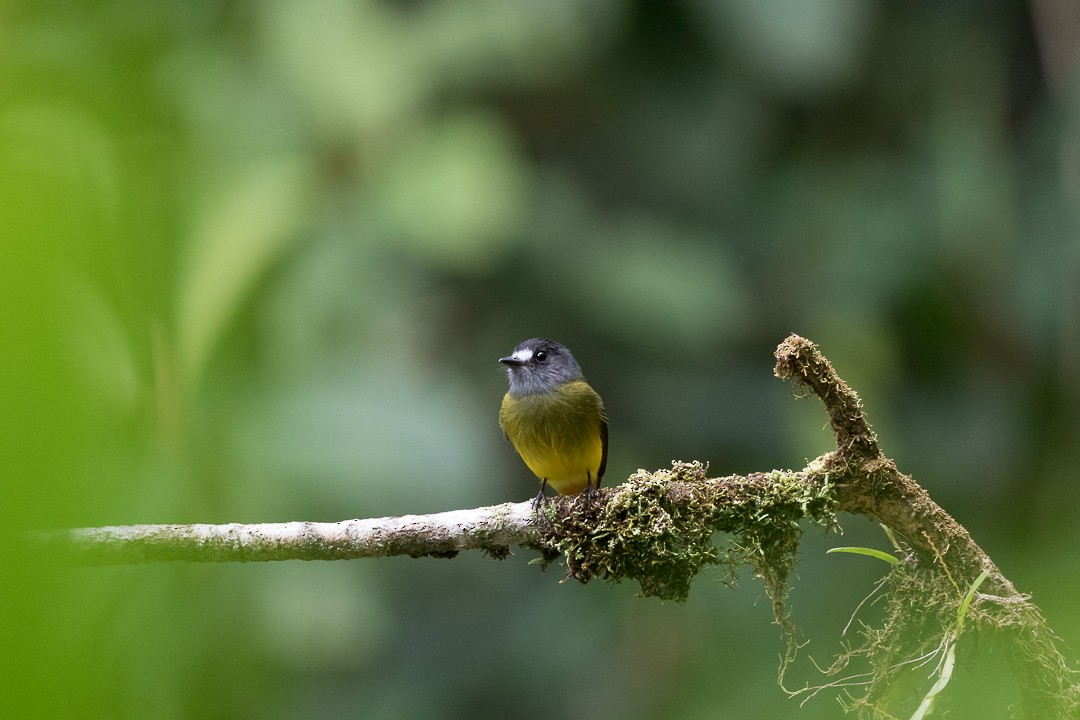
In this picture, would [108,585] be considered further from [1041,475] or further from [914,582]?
[1041,475]

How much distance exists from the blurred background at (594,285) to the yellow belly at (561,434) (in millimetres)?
553

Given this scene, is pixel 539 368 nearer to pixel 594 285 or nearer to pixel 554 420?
pixel 554 420

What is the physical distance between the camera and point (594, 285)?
5.48 meters

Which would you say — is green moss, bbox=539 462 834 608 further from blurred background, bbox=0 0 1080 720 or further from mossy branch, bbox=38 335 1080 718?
blurred background, bbox=0 0 1080 720

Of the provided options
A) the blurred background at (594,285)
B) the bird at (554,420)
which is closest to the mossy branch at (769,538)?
the bird at (554,420)

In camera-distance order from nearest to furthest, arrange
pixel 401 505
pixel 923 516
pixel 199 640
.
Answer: pixel 923 516 < pixel 199 640 < pixel 401 505

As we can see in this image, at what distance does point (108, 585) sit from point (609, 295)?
4.98m

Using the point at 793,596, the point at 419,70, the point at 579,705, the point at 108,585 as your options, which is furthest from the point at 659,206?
the point at 108,585

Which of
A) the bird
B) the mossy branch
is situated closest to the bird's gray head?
the bird

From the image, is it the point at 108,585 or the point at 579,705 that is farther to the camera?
the point at 579,705

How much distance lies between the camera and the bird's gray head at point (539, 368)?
4.29 m

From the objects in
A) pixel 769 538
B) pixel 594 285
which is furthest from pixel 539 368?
pixel 769 538

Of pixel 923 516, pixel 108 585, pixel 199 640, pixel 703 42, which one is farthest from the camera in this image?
pixel 703 42

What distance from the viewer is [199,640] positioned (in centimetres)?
382
